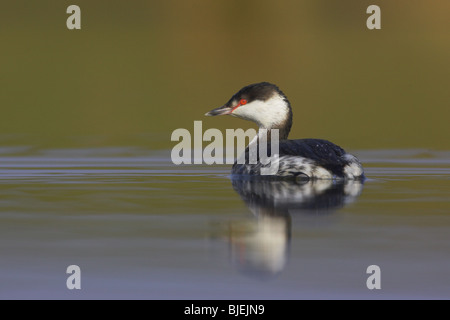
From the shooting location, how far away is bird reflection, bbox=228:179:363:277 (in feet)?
15.6

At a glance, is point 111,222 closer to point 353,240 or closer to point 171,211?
point 171,211

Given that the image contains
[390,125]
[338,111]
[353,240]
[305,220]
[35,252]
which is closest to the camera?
[35,252]

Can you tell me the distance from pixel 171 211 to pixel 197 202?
1.69ft

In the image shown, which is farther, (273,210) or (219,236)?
(273,210)

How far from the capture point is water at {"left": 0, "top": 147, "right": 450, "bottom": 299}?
420cm

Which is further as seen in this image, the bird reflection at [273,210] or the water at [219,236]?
the bird reflection at [273,210]

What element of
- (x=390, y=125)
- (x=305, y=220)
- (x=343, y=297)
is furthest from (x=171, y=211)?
(x=390, y=125)

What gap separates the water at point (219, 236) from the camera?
4.20 metres

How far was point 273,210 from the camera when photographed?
6.42 metres

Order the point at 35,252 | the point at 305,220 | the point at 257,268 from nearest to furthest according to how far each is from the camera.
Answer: the point at 257,268 < the point at 35,252 < the point at 305,220

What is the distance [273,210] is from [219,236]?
1.09 meters

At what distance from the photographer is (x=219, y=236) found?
5387 mm

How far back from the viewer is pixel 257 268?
4.57 m

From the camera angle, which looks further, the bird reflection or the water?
the bird reflection
